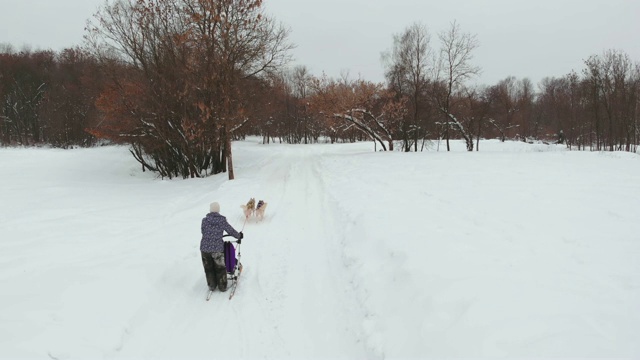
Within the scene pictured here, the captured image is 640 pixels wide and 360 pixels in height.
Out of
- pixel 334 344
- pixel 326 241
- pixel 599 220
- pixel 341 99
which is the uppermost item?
pixel 341 99

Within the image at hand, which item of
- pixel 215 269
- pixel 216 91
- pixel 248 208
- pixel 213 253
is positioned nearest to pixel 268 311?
pixel 215 269

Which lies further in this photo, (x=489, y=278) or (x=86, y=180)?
(x=86, y=180)

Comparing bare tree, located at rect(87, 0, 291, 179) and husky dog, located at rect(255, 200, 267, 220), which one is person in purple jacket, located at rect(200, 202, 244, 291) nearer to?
husky dog, located at rect(255, 200, 267, 220)

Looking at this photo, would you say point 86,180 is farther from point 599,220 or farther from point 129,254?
point 599,220

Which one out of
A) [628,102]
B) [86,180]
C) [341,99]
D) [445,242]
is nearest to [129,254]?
[445,242]

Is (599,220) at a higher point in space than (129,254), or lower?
higher

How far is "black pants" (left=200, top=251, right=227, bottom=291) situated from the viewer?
6574mm

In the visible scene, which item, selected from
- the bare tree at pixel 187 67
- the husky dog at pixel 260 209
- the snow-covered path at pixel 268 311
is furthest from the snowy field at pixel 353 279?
the bare tree at pixel 187 67

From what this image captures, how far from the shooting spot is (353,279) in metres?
6.82

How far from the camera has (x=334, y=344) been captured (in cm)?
508

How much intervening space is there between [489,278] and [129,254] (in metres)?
8.10

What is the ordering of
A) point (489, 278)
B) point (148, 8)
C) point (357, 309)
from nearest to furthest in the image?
point (489, 278)
point (357, 309)
point (148, 8)

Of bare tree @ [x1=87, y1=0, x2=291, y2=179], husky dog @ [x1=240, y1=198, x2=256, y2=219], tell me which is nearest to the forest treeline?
bare tree @ [x1=87, y1=0, x2=291, y2=179]

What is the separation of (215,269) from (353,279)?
2793mm
